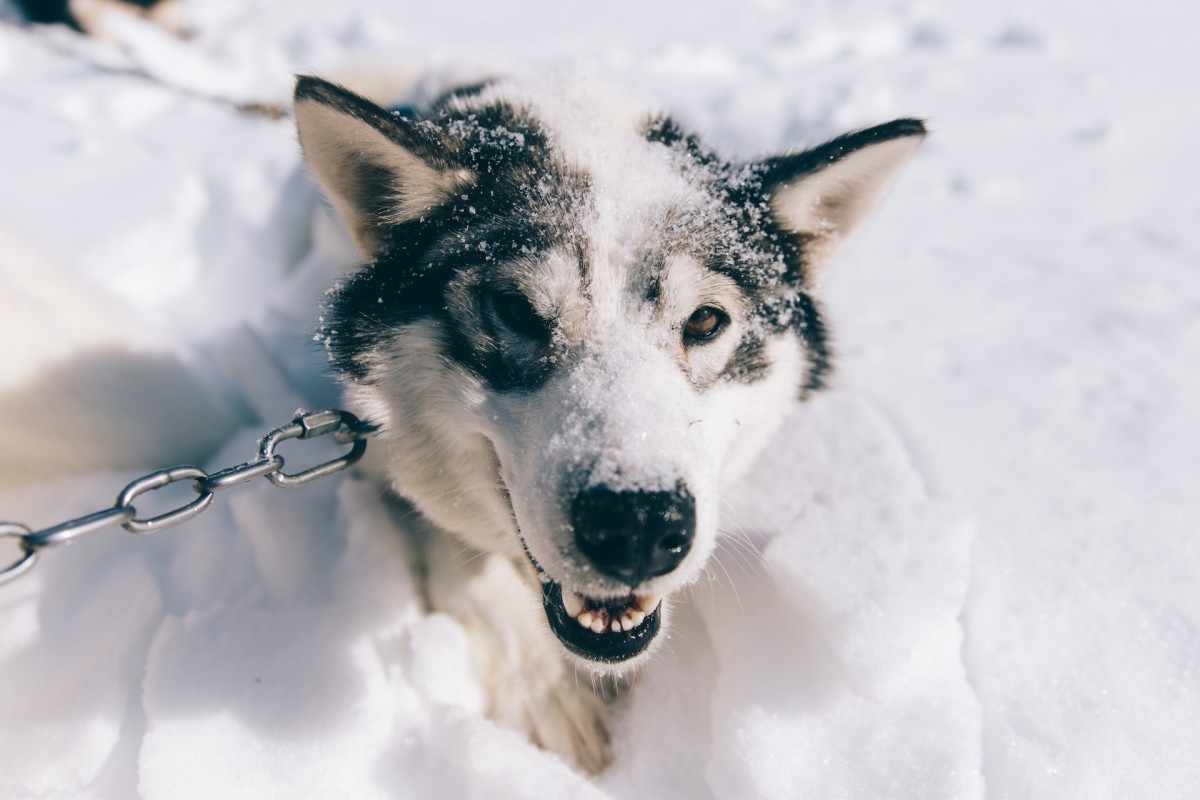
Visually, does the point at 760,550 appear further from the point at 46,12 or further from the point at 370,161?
the point at 46,12

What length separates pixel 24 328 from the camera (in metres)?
1.64

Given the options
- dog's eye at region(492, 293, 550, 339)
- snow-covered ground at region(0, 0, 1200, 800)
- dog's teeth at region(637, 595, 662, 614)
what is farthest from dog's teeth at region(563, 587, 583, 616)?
dog's eye at region(492, 293, 550, 339)

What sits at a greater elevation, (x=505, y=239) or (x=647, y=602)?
(x=505, y=239)

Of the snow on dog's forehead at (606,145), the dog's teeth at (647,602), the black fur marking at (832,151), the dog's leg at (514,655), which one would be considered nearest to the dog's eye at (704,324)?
the snow on dog's forehead at (606,145)

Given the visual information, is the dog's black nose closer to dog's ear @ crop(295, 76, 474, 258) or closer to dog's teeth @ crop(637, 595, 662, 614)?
dog's teeth @ crop(637, 595, 662, 614)

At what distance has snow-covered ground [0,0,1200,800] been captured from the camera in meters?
1.32

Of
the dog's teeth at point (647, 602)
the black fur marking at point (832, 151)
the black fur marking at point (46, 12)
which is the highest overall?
the black fur marking at point (832, 151)

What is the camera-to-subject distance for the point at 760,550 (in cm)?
167

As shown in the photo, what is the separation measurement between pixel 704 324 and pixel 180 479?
93 cm

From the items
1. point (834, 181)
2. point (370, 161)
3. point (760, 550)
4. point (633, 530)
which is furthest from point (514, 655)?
point (834, 181)

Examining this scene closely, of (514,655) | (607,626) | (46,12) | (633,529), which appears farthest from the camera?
(46,12)

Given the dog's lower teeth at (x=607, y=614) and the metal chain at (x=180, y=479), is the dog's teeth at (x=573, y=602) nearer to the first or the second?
the dog's lower teeth at (x=607, y=614)

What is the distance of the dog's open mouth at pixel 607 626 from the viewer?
1265mm

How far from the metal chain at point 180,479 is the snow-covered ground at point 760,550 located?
0.38 metres
